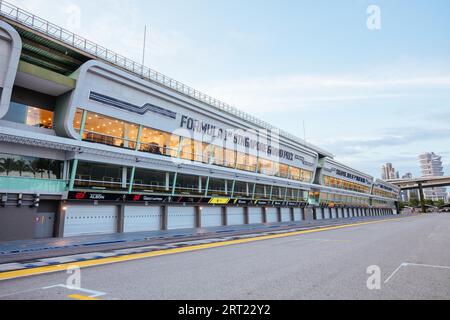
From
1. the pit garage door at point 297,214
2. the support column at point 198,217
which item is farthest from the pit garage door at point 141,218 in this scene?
the pit garage door at point 297,214

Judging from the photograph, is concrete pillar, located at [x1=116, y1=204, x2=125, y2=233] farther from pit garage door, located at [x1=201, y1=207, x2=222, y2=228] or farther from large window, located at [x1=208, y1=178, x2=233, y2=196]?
large window, located at [x1=208, y1=178, x2=233, y2=196]

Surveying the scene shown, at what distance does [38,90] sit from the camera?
68.3 feet

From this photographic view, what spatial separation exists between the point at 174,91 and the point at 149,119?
4.71m

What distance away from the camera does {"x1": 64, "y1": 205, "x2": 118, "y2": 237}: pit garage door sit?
1989cm

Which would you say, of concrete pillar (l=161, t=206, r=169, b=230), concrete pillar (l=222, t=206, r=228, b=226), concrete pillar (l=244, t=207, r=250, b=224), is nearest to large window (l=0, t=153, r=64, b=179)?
concrete pillar (l=161, t=206, r=169, b=230)

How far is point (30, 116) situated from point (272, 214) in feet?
111

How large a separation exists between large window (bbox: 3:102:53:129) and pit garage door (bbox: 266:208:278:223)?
3084 cm

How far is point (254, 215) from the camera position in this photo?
127 feet

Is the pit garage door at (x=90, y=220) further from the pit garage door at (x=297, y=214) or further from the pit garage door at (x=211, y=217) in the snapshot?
the pit garage door at (x=297, y=214)

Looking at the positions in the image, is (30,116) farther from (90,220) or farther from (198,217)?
(198,217)

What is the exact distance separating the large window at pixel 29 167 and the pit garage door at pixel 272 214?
29535 mm

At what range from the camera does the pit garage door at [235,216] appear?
34438mm

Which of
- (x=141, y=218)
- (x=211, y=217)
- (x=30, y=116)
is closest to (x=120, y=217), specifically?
(x=141, y=218)
